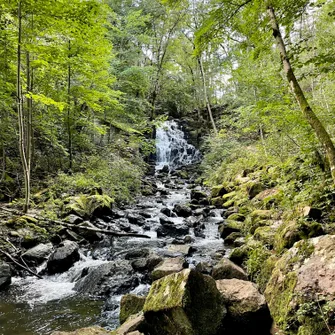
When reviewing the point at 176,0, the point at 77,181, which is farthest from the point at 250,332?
the point at 77,181

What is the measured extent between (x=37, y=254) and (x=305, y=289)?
19.6 ft

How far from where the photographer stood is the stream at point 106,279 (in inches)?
171

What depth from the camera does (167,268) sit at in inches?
A: 211

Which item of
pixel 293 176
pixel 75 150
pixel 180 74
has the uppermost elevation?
pixel 180 74

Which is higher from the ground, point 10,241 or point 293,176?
point 293,176

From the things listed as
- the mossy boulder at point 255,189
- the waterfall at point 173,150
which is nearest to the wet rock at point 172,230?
the mossy boulder at point 255,189

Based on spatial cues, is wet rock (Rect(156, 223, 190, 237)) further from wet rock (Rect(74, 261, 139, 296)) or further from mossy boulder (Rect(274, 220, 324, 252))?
mossy boulder (Rect(274, 220, 324, 252))

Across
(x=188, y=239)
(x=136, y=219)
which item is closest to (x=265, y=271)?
(x=188, y=239)

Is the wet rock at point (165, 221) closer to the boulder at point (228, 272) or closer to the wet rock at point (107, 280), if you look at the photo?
the wet rock at point (107, 280)

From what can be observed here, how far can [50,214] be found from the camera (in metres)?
7.91

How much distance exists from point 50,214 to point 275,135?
26.4ft

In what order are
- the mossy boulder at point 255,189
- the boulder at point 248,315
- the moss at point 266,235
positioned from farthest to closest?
1. the mossy boulder at point 255,189
2. the moss at point 266,235
3. the boulder at point 248,315

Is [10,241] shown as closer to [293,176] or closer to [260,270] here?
[260,270]

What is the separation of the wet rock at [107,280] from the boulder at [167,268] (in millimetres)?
539
